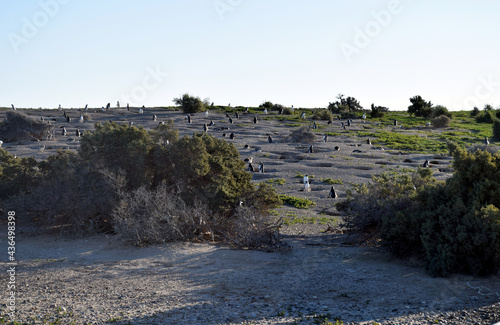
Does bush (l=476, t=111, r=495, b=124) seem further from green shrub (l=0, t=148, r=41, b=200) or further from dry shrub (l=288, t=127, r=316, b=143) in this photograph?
green shrub (l=0, t=148, r=41, b=200)

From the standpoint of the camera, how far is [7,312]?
260 inches

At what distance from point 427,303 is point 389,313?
0.75 metres

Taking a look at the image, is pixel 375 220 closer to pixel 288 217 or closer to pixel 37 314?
pixel 288 217

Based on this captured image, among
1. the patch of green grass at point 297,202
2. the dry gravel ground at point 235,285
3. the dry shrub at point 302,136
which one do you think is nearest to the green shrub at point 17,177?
the dry gravel ground at point 235,285

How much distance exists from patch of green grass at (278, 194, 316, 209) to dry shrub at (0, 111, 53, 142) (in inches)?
742

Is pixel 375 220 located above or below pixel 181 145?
below

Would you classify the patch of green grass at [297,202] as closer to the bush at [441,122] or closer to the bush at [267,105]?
the bush at [441,122]

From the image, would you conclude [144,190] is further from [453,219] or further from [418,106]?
[418,106]

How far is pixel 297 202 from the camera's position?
14.8 m

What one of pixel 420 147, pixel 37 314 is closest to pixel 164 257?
pixel 37 314

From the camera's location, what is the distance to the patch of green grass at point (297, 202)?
14594mm

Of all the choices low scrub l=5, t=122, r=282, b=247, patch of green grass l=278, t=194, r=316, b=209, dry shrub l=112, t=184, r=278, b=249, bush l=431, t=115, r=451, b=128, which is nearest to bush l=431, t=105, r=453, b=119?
bush l=431, t=115, r=451, b=128

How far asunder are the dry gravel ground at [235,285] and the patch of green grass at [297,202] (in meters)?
2.12

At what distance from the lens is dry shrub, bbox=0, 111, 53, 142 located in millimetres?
28016
